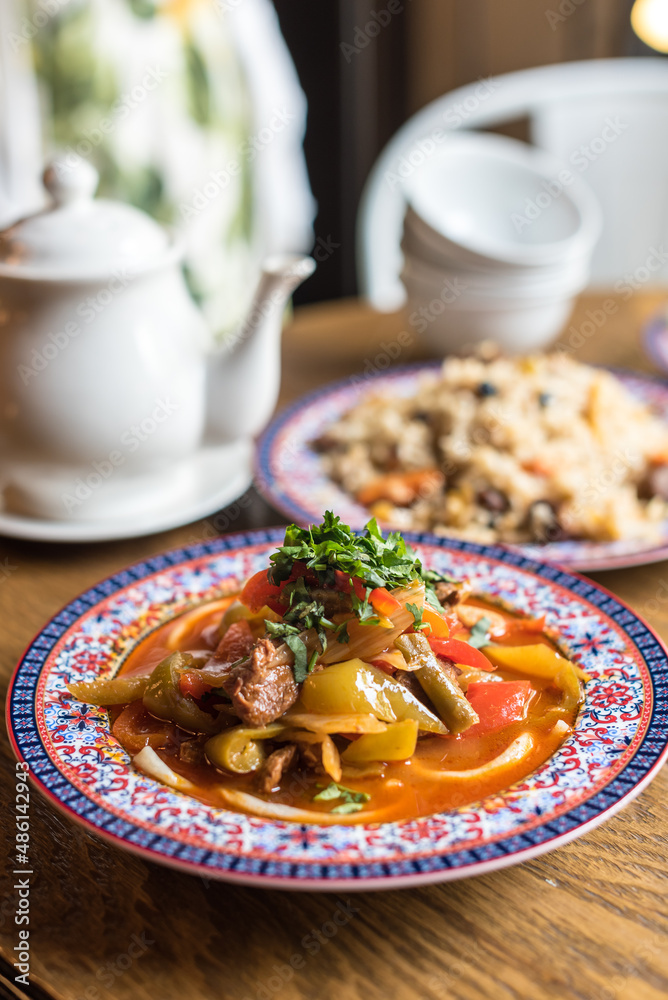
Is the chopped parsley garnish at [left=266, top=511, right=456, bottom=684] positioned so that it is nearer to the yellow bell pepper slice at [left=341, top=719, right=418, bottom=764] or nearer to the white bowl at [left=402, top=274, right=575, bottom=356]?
the yellow bell pepper slice at [left=341, top=719, right=418, bottom=764]

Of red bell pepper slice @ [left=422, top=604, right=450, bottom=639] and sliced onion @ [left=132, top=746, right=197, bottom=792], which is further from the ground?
red bell pepper slice @ [left=422, top=604, right=450, bottom=639]

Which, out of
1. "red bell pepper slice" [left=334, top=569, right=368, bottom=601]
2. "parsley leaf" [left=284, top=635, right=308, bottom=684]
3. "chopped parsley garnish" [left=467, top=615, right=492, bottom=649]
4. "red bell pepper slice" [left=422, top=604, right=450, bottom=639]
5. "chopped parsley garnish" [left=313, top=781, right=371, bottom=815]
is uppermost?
"red bell pepper slice" [left=334, top=569, right=368, bottom=601]

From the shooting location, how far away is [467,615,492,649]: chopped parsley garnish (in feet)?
3.79

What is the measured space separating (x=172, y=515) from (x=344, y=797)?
75 centimetres

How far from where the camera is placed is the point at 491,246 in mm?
2338

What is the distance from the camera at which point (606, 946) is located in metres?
0.85

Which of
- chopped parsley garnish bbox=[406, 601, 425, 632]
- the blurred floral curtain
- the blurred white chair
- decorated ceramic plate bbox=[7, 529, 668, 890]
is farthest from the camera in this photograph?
the blurred floral curtain

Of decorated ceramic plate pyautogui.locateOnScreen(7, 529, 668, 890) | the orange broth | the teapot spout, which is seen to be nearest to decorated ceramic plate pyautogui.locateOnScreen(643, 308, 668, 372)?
the teapot spout

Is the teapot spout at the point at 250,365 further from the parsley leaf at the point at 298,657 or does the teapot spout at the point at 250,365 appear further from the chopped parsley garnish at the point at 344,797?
the chopped parsley garnish at the point at 344,797

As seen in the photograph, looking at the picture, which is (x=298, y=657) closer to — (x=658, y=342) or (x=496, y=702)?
(x=496, y=702)

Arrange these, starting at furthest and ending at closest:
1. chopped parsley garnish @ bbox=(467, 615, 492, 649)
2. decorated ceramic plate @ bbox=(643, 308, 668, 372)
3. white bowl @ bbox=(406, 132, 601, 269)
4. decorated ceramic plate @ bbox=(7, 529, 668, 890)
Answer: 1. white bowl @ bbox=(406, 132, 601, 269)
2. decorated ceramic plate @ bbox=(643, 308, 668, 372)
3. chopped parsley garnish @ bbox=(467, 615, 492, 649)
4. decorated ceramic plate @ bbox=(7, 529, 668, 890)

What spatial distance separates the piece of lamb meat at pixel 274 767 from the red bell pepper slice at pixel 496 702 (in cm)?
19

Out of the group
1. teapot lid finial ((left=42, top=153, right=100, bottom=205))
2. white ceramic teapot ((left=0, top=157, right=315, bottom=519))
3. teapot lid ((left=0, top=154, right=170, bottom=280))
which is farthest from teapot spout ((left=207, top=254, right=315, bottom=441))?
teapot lid finial ((left=42, top=153, right=100, bottom=205))

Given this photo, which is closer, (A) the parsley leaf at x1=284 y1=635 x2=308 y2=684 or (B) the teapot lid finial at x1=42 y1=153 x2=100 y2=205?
(A) the parsley leaf at x1=284 y1=635 x2=308 y2=684
